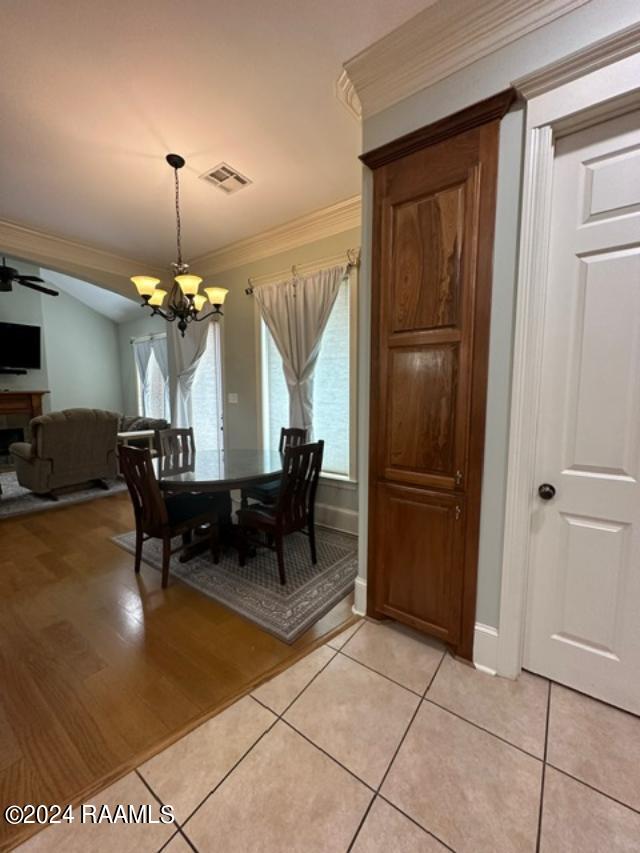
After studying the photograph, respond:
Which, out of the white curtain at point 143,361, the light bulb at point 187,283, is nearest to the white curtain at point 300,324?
the light bulb at point 187,283

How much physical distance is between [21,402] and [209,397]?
13.1 ft

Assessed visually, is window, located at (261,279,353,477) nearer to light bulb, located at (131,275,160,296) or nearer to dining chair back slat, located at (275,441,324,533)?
dining chair back slat, located at (275,441,324,533)

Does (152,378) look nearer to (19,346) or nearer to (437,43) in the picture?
(19,346)

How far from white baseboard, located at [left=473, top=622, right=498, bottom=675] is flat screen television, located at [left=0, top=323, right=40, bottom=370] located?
7944 millimetres

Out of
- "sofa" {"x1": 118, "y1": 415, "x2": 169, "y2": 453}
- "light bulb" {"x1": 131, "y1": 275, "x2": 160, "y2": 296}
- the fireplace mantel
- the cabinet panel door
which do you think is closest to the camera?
the cabinet panel door

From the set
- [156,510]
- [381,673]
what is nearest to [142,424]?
[156,510]

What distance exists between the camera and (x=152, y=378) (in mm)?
7160

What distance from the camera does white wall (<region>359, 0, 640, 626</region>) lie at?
1299mm

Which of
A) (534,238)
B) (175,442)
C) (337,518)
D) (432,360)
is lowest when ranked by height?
(337,518)

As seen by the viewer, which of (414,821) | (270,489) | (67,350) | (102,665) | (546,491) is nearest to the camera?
(414,821)

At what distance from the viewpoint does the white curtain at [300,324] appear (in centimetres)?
336

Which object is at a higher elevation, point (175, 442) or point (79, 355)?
point (79, 355)

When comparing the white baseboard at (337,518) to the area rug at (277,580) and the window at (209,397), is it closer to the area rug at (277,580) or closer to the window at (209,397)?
the area rug at (277,580)

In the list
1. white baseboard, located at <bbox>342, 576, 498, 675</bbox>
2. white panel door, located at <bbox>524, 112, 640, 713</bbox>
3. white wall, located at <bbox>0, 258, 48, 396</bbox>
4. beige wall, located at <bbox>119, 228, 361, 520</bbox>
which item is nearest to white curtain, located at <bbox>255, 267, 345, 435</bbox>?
beige wall, located at <bbox>119, 228, 361, 520</bbox>
